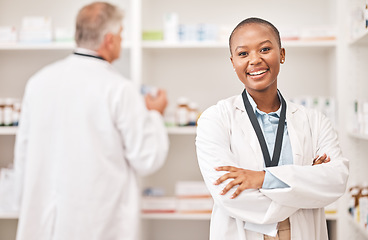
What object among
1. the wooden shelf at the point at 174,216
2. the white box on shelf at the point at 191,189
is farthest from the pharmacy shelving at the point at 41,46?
the wooden shelf at the point at 174,216

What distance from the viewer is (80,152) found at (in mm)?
1748

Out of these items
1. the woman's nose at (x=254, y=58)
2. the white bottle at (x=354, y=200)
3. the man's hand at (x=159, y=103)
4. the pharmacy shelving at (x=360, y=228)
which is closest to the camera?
the woman's nose at (x=254, y=58)

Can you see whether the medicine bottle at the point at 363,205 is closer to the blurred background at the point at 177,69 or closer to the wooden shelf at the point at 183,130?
the blurred background at the point at 177,69

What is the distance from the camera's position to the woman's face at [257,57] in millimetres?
676

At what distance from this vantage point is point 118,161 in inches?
71.1

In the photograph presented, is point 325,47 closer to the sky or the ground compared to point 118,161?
closer to the sky

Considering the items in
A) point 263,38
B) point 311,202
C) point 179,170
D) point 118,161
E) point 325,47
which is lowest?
point 179,170

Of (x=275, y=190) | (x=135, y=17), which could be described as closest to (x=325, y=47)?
(x=135, y=17)

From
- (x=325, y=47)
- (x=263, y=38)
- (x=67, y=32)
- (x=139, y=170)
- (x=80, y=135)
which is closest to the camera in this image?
(x=263, y=38)

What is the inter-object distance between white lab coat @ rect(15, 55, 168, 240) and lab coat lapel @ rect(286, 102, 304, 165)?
1.11m

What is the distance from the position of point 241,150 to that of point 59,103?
1190 mm

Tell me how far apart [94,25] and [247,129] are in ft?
4.18

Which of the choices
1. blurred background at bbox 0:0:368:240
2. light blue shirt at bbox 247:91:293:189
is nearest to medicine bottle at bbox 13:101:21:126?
blurred background at bbox 0:0:368:240

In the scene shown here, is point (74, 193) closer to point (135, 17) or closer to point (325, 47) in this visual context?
point (135, 17)
